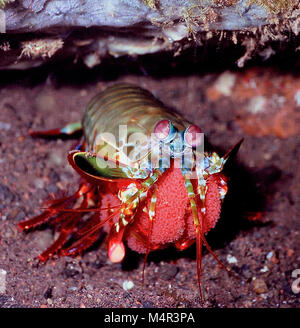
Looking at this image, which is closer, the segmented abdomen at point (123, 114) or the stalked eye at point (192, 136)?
the stalked eye at point (192, 136)

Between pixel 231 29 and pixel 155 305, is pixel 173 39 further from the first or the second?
pixel 155 305

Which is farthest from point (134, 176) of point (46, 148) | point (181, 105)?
point (181, 105)

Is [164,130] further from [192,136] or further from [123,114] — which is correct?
[123,114]

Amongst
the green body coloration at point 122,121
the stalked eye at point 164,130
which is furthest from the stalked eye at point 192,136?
the green body coloration at point 122,121

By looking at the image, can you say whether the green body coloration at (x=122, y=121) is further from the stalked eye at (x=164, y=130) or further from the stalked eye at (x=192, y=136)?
the stalked eye at (x=192, y=136)

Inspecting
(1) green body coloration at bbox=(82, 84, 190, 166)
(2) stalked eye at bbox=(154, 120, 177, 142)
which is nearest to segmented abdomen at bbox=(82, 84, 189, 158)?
(1) green body coloration at bbox=(82, 84, 190, 166)
